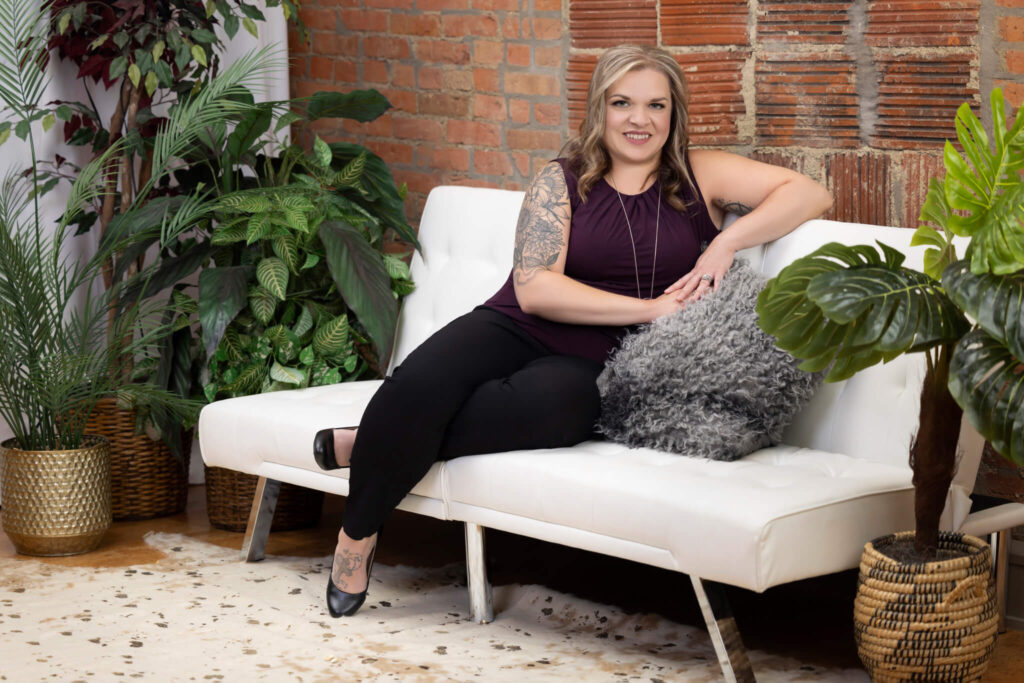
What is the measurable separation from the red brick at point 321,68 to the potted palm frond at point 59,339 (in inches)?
36.6

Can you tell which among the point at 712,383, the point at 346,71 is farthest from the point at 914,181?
the point at 346,71

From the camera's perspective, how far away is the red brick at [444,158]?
4000mm

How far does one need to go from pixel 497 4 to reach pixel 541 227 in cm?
114

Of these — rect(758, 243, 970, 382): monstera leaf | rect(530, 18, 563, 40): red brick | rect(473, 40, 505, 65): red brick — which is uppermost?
rect(530, 18, 563, 40): red brick

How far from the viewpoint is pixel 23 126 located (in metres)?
3.38

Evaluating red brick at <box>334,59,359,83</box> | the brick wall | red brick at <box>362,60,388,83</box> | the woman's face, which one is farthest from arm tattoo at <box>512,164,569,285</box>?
red brick at <box>334,59,359,83</box>

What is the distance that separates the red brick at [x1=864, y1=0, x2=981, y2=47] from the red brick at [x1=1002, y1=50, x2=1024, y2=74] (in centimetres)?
8

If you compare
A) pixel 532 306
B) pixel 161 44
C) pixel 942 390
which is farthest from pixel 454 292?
pixel 942 390

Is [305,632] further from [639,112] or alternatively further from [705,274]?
[639,112]

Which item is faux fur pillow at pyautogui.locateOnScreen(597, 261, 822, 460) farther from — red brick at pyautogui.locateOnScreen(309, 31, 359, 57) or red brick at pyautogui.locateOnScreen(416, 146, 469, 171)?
red brick at pyautogui.locateOnScreen(309, 31, 359, 57)

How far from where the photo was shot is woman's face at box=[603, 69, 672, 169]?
2947 mm

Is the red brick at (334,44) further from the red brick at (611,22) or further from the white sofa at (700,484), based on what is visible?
the white sofa at (700,484)

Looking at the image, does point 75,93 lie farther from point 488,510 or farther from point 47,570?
point 488,510

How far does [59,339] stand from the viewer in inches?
129
